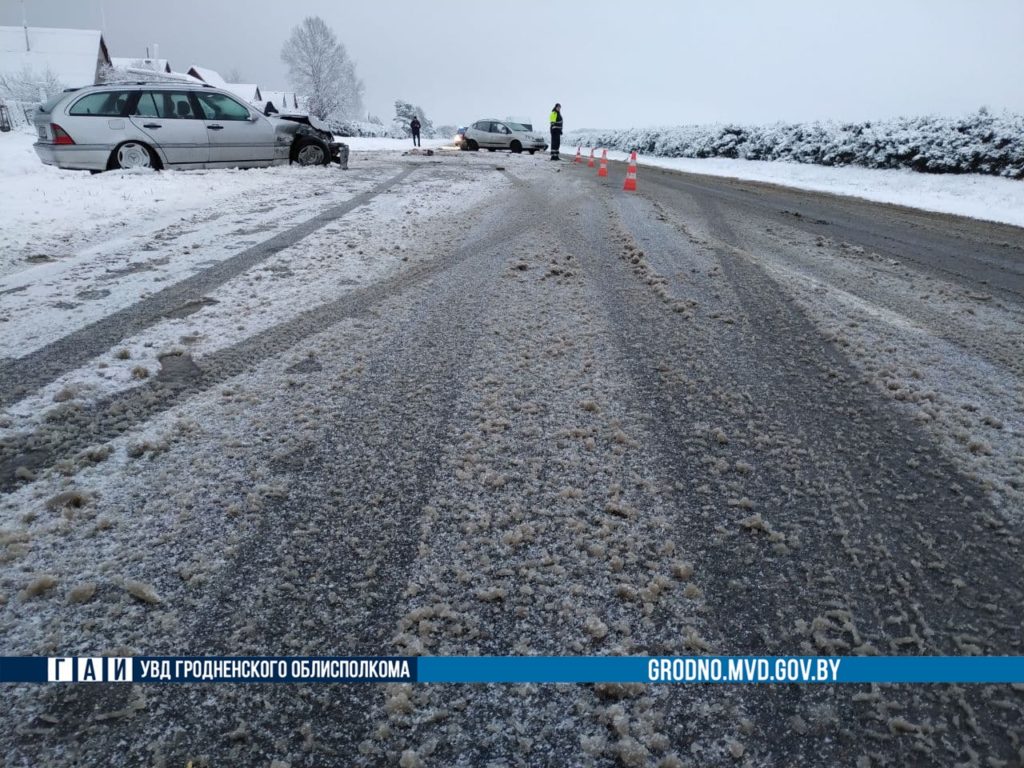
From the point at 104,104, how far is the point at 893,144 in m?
19.9

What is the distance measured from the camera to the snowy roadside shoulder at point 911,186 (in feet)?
36.4

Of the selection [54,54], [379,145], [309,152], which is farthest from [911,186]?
[54,54]

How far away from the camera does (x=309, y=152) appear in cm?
1138

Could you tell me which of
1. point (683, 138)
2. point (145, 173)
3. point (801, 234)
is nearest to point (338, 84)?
point (683, 138)

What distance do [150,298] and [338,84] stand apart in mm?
87791

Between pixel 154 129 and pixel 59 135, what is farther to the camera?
pixel 154 129

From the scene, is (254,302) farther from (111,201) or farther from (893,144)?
(893,144)

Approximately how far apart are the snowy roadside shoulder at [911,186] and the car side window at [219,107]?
827cm

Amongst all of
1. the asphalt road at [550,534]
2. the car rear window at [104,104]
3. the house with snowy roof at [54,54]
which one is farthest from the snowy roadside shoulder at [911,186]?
the house with snowy roof at [54,54]

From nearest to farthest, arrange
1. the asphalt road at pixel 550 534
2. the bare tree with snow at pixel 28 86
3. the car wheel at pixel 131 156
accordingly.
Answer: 1. the asphalt road at pixel 550 534
2. the car wheel at pixel 131 156
3. the bare tree with snow at pixel 28 86

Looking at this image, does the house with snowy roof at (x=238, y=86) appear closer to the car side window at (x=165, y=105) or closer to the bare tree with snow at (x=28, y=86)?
the bare tree with snow at (x=28, y=86)

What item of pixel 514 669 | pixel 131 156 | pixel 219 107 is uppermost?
pixel 219 107

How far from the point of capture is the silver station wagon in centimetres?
864

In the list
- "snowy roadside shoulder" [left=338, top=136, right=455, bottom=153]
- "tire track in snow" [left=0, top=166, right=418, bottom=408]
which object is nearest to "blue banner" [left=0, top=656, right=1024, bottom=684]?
"tire track in snow" [left=0, top=166, right=418, bottom=408]
